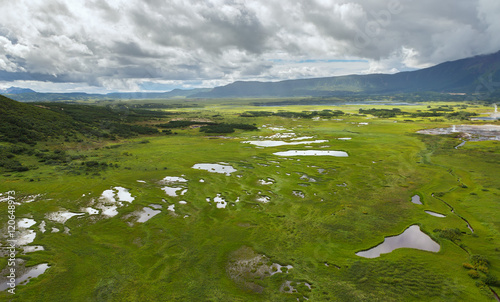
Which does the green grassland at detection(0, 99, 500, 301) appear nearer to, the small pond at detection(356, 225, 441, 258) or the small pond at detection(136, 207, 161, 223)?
the small pond at detection(356, 225, 441, 258)

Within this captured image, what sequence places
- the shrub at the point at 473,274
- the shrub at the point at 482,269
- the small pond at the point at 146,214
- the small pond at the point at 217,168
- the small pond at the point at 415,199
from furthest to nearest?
the small pond at the point at 217,168, the small pond at the point at 415,199, the small pond at the point at 146,214, the shrub at the point at 482,269, the shrub at the point at 473,274

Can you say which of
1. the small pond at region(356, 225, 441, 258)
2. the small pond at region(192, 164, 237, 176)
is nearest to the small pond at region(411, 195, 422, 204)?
the small pond at region(356, 225, 441, 258)

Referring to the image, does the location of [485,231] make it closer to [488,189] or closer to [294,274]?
[488,189]

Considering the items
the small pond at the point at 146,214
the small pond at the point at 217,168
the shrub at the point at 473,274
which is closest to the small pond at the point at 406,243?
the shrub at the point at 473,274

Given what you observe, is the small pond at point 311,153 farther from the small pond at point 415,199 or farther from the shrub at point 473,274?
the shrub at point 473,274

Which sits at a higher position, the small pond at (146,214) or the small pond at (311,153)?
the small pond at (311,153)

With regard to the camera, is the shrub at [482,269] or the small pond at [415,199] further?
the small pond at [415,199]
